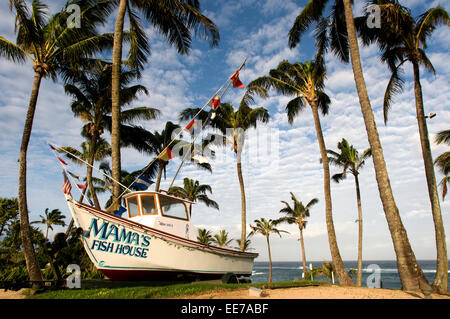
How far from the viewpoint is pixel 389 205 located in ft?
29.1

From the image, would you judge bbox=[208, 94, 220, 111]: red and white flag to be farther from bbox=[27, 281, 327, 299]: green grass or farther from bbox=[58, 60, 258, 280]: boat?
bbox=[27, 281, 327, 299]: green grass

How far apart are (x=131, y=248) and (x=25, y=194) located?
4.46 m

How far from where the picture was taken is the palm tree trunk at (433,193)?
33.1 feet

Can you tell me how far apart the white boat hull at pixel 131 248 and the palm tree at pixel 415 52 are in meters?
8.99

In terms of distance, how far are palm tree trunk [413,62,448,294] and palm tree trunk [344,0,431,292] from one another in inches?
86.7

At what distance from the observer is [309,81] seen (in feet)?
52.3

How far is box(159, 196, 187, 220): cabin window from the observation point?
1029 centimetres

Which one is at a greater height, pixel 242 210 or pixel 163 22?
pixel 163 22

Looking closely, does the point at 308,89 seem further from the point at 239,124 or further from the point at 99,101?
the point at 99,101

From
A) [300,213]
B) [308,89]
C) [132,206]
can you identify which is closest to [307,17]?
[308,89]

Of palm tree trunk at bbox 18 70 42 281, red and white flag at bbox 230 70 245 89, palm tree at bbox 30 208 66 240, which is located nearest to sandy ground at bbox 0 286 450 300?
palm tree trunk at bbox 18 70 42 281
